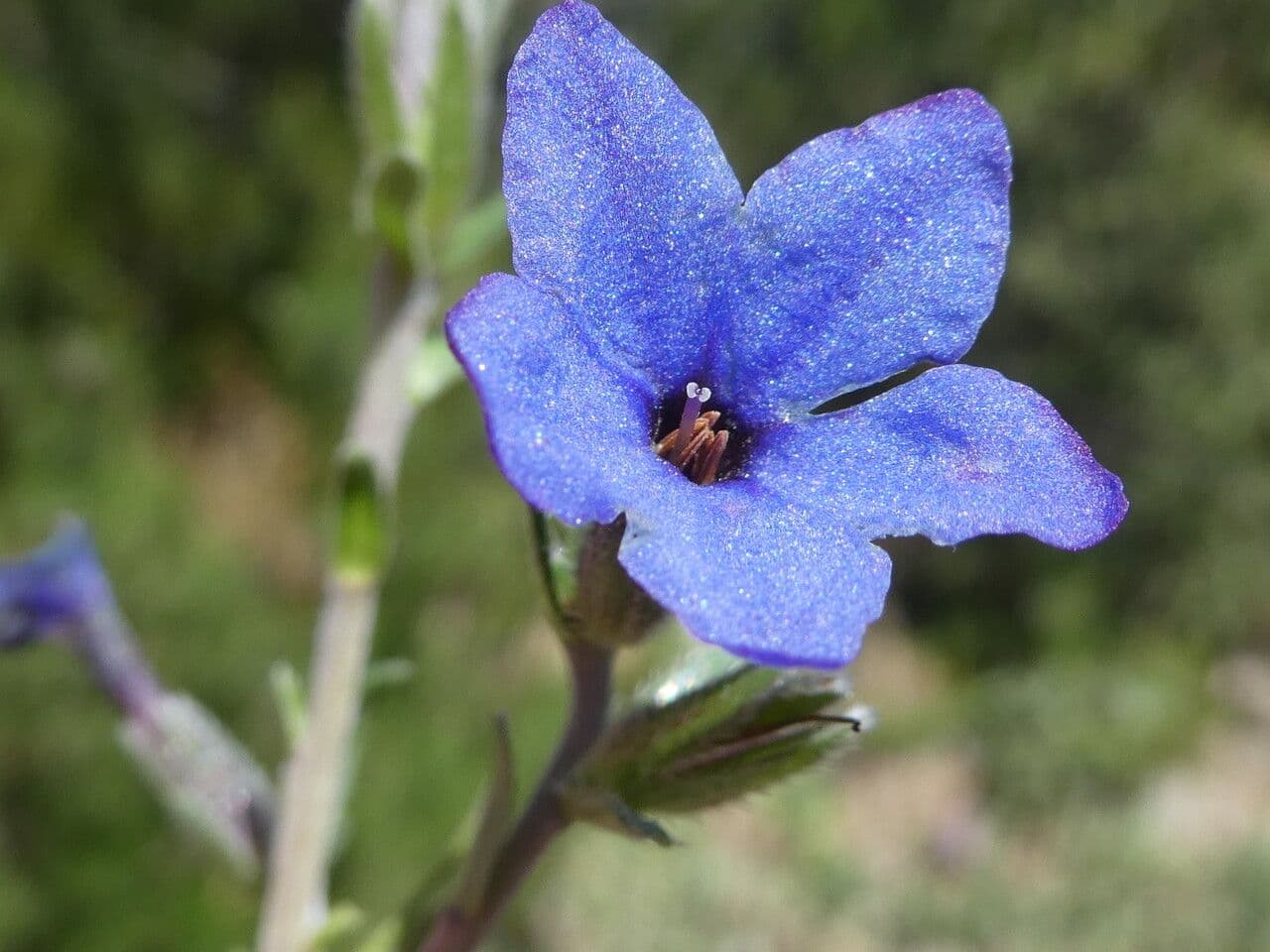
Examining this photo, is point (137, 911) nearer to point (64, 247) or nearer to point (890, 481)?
point (890, 481)

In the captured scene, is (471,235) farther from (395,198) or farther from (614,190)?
(614,190)

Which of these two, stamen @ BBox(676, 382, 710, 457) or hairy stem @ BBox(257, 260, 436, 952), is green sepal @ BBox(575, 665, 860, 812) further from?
hairy stem @ BBox(257, 260, 436, 952)

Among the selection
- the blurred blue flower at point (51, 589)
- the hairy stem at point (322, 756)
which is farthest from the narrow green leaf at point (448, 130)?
the blurred blue flower at point (51, 589)

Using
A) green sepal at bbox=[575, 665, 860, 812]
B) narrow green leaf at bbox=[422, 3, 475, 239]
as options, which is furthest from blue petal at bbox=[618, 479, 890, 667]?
narrow green leaf at bbox=[422, 3, 475, 239]

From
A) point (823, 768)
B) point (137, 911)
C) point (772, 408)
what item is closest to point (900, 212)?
point (772, 408)

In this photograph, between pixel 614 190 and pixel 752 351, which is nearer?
pixel 614 190

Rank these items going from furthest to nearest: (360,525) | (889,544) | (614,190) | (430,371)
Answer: (889,544) < (430,371) < (360,525) < (614,190)

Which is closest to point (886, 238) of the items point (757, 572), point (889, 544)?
point (757, 572)
